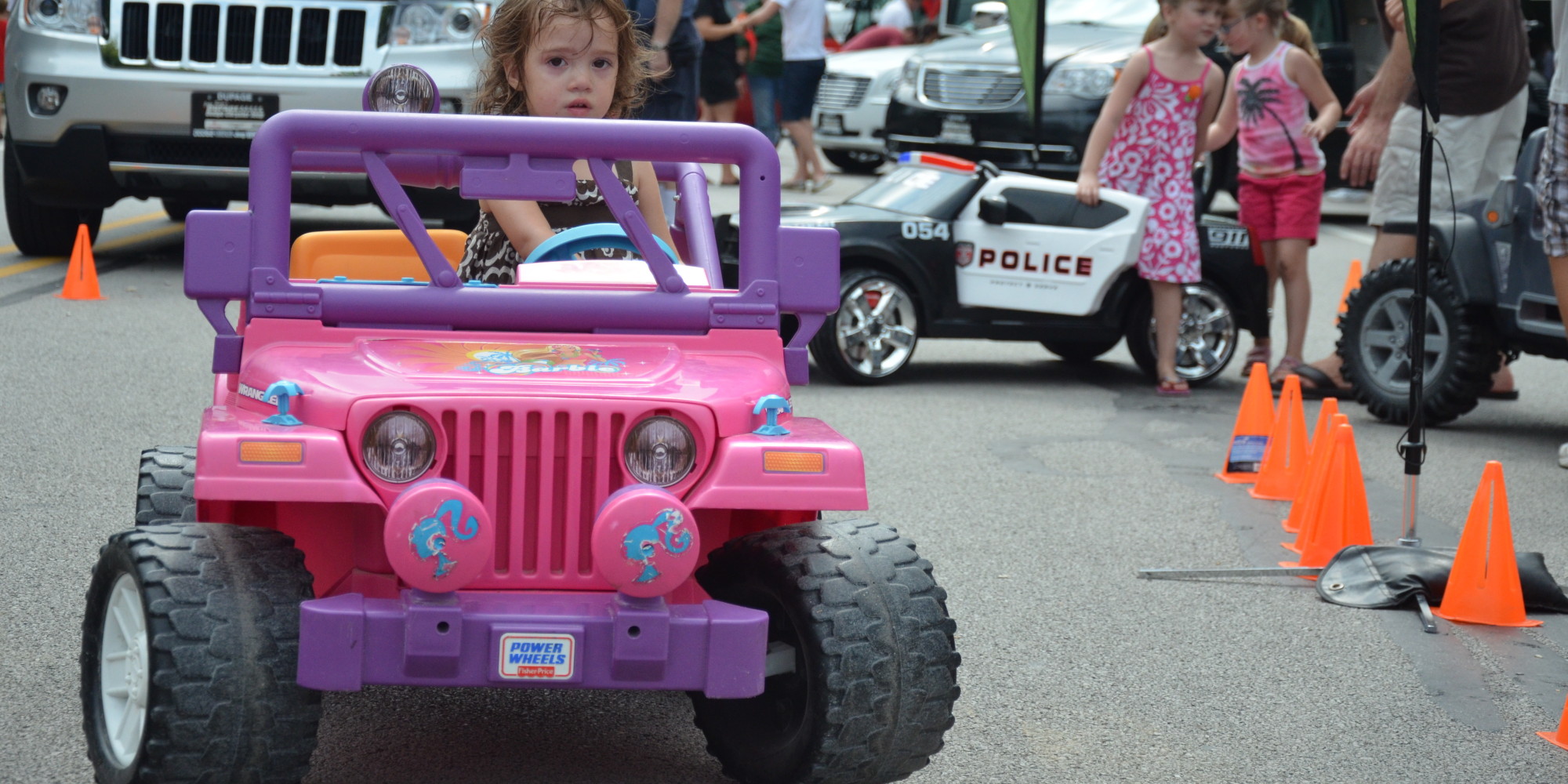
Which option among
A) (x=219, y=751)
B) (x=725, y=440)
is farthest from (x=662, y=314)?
(x=219, y=751)

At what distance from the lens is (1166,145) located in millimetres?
8867

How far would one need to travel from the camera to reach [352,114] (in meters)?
3.56

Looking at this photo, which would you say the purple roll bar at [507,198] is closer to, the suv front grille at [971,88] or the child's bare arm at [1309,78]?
the child's bare arm at [1309,78]


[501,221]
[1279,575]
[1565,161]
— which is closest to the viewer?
[501,221]

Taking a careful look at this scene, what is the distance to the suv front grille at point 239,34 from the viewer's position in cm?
1042

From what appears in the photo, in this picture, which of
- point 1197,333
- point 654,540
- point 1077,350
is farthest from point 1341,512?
point 1077,350

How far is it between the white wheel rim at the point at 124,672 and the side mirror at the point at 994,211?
5.98m

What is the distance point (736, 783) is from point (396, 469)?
3.09 feet

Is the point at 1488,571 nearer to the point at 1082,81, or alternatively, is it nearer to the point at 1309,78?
the point at 1309,78

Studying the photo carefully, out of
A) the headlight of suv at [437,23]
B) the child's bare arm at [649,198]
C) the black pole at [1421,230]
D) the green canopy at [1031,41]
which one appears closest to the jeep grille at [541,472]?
the child's bare arm at [649,198]

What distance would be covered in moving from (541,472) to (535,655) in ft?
1.08

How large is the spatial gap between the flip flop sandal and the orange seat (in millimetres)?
5473

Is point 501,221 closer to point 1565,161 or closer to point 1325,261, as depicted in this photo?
point 1565,161

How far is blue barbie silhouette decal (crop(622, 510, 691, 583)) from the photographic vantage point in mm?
3014
